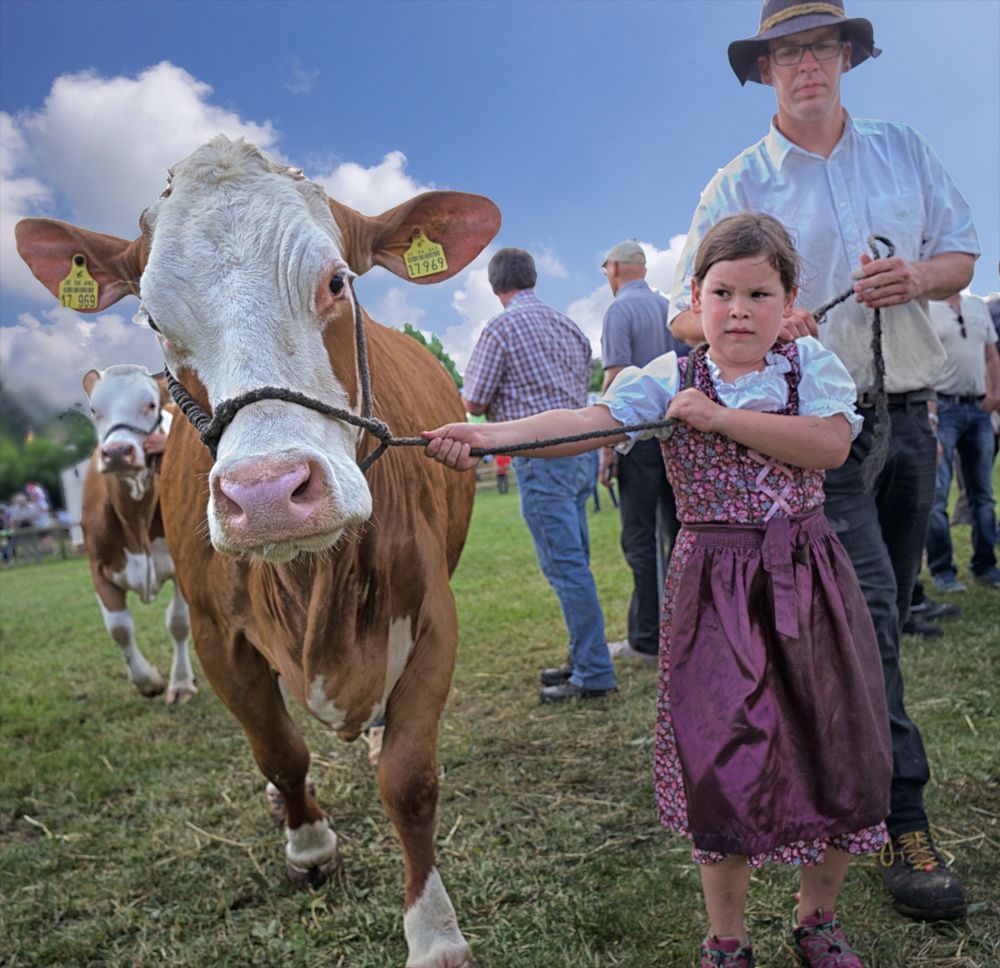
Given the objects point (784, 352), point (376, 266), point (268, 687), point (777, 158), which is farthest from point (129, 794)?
point (777, 158)

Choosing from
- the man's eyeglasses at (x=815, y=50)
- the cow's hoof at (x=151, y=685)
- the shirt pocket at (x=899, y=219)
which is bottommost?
the cow's hoof at (x=151, y=685)

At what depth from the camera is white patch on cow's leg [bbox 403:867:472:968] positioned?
220 centimetres

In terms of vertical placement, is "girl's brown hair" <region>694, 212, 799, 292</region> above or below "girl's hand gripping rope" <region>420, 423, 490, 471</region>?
above

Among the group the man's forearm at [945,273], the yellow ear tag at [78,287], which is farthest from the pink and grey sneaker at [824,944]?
the yellow ear tag at [78,287]

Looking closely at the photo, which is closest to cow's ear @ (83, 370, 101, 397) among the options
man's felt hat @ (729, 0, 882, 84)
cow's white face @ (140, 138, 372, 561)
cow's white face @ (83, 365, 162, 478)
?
cow's white face @ (83, 365, 162, 478)

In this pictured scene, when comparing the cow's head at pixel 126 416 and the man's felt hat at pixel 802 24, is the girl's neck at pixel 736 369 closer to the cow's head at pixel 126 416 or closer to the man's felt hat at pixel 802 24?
the man's felt hat at pixel 802 24

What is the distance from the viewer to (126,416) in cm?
503

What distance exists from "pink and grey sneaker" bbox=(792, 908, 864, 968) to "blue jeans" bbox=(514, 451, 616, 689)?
2.23 meters

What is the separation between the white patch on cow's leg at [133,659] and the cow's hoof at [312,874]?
2.68m

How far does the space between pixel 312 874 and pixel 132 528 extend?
3.07 m

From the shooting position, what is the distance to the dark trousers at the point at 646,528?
4672 millimetres

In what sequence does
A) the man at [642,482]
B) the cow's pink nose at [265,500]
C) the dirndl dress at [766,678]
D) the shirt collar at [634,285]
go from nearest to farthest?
the cow's pink nose at [265,500], the dirndl dress at [766,678], the man at [642,482], the shirt collar at [634,285]

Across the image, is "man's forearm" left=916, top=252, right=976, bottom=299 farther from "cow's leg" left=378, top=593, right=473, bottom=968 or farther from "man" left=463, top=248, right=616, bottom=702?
"man" left=463, top=248, right=616, bottom=702

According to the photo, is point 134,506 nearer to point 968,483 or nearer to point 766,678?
point 766,678
